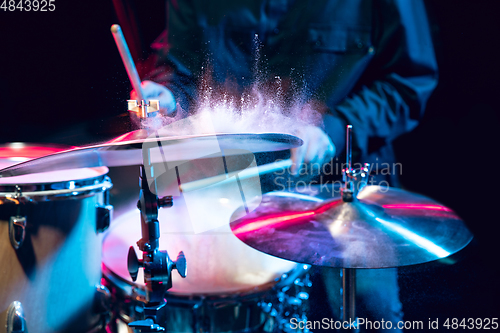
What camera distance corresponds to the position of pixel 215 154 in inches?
18.6

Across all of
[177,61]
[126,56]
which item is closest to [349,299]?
[126,56]

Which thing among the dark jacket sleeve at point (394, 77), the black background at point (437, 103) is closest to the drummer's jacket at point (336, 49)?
the dark jacket sleeve at point (394, 77)

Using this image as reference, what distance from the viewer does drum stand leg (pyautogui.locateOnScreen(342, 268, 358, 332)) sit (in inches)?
28.4

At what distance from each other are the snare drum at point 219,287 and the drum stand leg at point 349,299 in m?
0.11

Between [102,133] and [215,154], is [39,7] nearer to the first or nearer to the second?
[102,133]

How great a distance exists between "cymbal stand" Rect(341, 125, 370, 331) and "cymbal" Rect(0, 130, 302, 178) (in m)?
0.24

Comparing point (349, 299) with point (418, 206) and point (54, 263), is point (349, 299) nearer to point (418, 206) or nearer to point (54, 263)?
point (418, 206)

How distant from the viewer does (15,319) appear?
70cm

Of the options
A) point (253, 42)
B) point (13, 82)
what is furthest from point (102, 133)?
point (13, 82)

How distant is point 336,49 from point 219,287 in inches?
A: 32.9

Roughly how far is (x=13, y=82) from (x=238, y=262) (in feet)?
3.89

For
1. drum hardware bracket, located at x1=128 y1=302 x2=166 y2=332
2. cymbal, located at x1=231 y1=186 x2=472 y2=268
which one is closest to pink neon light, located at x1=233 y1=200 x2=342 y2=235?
cymbal, located at x1=231 y1=186 x2=472 y2=268

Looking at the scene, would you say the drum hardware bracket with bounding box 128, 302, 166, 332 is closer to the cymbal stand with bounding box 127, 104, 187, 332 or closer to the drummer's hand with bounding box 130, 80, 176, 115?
the cymbal stand with bounding box 127, 104, 187, 332

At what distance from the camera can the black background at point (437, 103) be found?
111 cm
